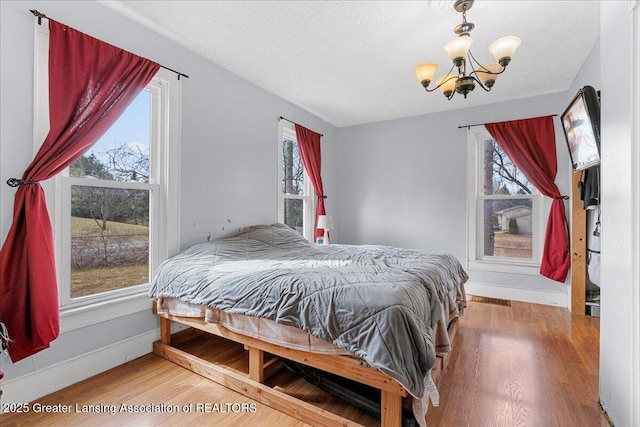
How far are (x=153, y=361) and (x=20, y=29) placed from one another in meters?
2.28

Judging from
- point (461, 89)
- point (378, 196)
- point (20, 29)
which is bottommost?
point (378, 196)

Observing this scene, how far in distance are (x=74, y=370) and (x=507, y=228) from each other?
182 inches

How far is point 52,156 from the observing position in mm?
1731

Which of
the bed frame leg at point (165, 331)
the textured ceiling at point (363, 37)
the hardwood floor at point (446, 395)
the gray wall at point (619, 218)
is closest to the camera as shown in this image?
the gray wall at point (619, 218)

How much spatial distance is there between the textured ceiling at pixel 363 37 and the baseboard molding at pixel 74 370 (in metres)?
2.44

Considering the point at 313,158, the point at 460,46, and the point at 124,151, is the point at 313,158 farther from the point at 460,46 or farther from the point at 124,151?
the point at 460,46

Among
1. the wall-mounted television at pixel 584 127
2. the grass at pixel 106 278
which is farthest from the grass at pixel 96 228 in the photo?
the wall-mounted television at pixel 584 127

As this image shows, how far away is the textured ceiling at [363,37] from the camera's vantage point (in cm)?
206

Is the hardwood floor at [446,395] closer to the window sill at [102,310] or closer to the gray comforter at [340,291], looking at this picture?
the window sill at [102,310]

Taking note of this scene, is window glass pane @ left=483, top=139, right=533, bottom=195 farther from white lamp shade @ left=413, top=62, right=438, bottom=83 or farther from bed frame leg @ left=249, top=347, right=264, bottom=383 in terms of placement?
bed frame leg @ left=249, top=347, right=264, bottom=383

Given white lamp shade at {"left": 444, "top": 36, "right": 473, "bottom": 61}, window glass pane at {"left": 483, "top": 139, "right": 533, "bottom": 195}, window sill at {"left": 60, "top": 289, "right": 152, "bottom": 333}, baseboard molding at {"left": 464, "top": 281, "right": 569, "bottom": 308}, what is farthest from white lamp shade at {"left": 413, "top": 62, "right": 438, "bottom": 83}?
baseboard molding at {"left": 464, "top": 281, "right": 569, "bottom": 308}

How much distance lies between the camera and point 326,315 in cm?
143

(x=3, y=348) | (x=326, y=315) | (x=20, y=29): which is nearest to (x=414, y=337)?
(x=326, y=315)

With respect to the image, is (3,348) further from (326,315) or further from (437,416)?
(437,416)
